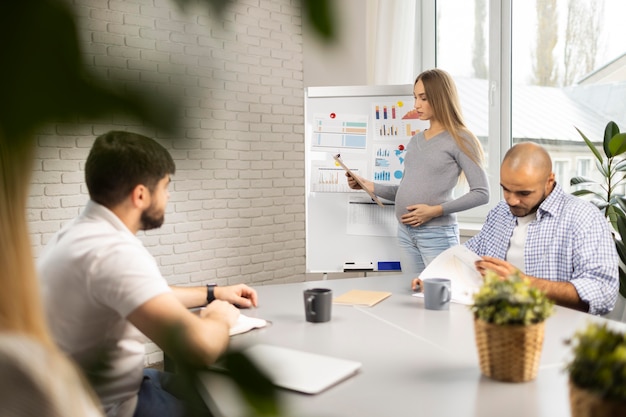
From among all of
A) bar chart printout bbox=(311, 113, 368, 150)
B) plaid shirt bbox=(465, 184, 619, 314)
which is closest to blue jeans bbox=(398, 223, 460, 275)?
bar chart printout bbox=(311, 113, 368, 150)

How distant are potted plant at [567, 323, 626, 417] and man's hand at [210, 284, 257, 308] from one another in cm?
122

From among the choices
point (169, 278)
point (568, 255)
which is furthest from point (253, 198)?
point (568, 255)

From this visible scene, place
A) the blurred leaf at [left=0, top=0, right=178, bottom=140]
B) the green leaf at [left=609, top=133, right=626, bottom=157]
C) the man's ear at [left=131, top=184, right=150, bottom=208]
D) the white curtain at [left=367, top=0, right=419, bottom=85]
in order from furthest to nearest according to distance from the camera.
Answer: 1. the white curtain at [left=367, top=0, right=419, bottom=85]
2. the green leaf at [left=609, top=133, right=626, bottom=157]
3. the man's ear at [left=131, top=184, right=150, bottom=208]
4. the blurred leaf at [left=0, top=0, right=178, bottom=140]

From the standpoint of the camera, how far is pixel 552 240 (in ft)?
7.46

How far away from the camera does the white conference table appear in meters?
1.26

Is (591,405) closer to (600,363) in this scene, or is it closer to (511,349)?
(600,363)

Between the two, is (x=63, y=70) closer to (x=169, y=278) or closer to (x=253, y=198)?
(x=169, y=278)

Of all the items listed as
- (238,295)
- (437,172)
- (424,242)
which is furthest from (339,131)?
(238,295)

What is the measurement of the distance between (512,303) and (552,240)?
1.02 m

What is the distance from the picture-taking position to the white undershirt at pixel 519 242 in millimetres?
2426

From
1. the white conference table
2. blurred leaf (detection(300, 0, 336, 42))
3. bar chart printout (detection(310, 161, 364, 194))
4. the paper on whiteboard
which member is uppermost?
blurred leaf (detection(300, 0, 336, 42))

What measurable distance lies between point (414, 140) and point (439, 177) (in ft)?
0.92

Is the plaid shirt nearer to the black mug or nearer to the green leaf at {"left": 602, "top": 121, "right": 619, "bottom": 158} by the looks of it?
the black mug

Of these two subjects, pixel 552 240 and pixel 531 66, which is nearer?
pixel 552 240
